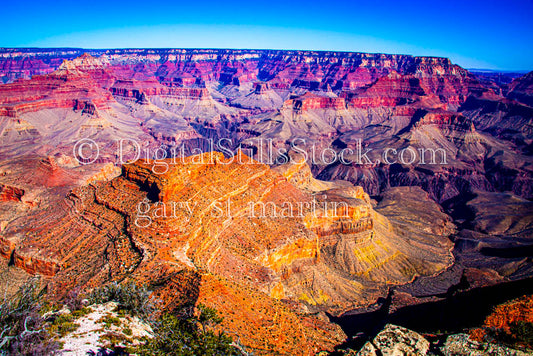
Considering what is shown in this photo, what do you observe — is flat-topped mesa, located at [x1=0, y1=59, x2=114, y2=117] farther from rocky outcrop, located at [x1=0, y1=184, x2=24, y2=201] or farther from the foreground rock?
the foreground rock

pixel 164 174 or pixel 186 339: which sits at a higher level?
pixel 164 174

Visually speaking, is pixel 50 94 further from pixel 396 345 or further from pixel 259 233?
pixel 396 345

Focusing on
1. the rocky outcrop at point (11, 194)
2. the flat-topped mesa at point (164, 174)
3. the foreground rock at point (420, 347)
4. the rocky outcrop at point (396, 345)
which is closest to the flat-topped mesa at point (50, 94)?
the rocky outcrop at point (11, 194)

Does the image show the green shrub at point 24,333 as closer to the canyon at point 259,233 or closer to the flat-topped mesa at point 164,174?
the canyon at point 259,233

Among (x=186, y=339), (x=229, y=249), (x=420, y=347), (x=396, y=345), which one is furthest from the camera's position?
(x=229, y=249)

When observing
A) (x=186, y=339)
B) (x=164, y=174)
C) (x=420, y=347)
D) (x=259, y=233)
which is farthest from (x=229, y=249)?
(x=420, y=347)

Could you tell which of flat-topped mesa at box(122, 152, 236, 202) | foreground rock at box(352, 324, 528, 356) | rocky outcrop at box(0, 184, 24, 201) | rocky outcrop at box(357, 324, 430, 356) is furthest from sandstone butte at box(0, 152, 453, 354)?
rocky outcrop at box(0, 184, 24, 201)

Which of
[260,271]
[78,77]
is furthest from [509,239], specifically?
[78,77]

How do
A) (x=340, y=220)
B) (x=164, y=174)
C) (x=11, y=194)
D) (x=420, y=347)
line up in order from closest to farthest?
(x=420, y=347) → (x=164, y=174) → (x=11, y=194) → (x=340, y=220)

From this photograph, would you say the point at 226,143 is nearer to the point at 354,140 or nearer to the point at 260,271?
the point at 354,140
